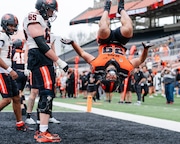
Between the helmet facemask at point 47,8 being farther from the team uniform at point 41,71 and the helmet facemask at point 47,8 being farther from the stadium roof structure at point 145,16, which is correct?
the stadium roof structure at point 145,16

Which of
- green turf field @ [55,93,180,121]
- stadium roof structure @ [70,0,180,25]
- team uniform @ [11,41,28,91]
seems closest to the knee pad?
team uniform @ [11,41,28,91]

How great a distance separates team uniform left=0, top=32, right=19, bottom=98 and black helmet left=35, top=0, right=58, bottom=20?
97cm

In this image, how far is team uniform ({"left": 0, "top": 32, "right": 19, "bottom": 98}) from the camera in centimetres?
562

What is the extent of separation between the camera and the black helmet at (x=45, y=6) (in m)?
5.05

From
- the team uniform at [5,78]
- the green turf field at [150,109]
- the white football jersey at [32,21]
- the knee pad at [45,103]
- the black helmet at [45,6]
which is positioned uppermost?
the black helmet at [45,6]

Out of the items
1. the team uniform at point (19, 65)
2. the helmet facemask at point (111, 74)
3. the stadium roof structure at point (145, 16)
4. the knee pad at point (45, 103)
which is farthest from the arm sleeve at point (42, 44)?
the stadium roof structure at point (145, 16)

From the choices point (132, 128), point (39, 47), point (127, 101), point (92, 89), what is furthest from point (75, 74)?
point (39, 47)

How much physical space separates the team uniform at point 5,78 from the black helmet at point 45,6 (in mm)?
968

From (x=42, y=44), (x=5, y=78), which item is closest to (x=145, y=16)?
(x=5, y=78)

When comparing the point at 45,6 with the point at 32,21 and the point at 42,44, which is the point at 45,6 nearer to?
the point at 32,21

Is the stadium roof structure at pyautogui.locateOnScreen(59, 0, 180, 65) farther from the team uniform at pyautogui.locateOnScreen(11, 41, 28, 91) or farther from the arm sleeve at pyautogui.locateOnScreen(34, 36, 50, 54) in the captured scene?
the arm sleeve at pyautogui.locateOnScreen(34, 36, 50, 54)

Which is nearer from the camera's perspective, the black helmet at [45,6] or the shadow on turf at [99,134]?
the shadow on turf at [99,134]

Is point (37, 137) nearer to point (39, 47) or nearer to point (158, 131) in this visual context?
point (39, 47)

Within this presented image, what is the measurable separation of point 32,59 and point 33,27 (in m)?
0.50
